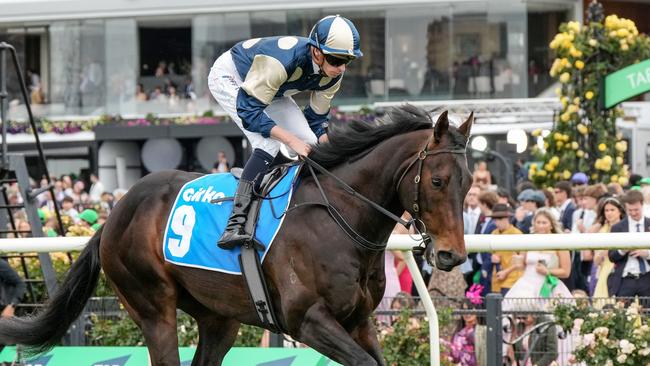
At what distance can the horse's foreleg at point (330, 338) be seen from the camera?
4.61 meters

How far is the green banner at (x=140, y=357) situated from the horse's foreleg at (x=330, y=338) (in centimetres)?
137

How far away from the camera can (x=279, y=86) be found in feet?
16.6

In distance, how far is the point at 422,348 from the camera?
618 centimetres

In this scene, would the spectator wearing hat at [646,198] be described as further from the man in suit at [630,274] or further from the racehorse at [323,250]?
the racehorse at [323,250]

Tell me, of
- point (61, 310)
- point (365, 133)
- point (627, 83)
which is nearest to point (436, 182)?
point (365, 133)

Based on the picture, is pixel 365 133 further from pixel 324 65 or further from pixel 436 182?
pixel 436 182

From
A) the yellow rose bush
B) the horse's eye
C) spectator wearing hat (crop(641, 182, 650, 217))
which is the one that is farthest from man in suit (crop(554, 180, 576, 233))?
the horse's eye

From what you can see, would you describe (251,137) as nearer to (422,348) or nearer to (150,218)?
(150,218)

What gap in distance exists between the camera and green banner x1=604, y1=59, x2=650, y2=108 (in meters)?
10.1

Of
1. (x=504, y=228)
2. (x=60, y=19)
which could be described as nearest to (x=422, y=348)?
(x=504, y=228)

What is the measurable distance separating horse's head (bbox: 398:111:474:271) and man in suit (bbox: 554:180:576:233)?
14.8 feet

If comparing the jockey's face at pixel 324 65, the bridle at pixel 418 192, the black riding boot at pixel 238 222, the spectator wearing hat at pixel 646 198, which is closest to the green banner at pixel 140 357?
the black riding boot at pixel 238 222

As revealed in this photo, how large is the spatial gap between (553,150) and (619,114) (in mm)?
746

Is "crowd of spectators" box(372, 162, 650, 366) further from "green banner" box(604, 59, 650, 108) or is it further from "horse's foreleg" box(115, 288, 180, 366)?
"horse's foreleg" box(115, 288, 180, 366)
